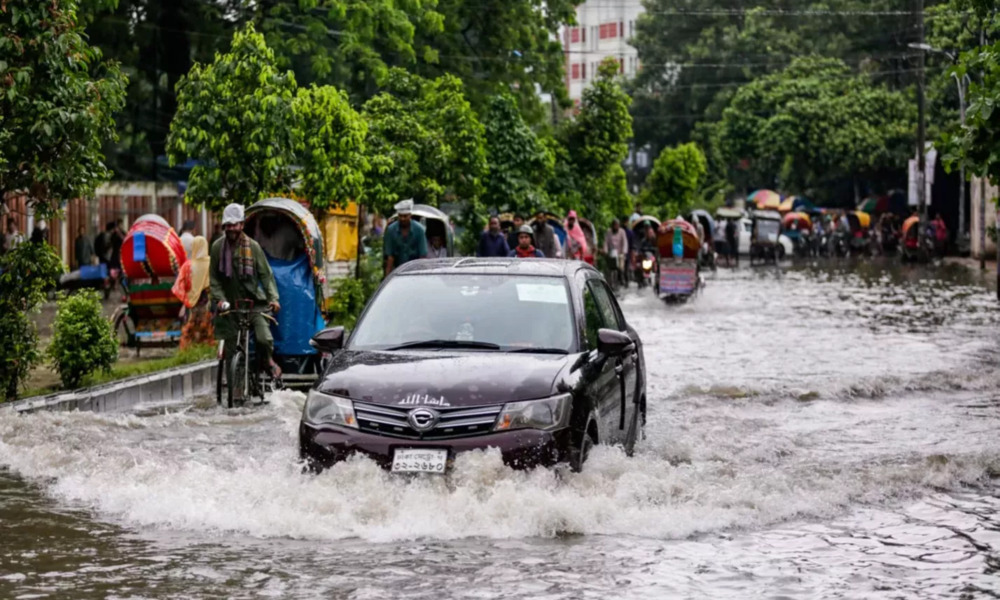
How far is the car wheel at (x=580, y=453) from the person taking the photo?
30.4 feet

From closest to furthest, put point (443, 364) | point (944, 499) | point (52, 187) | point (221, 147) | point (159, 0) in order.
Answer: point (443, 364), point (944, 499), point (52, 187), point (221, 147), point (159, 0)

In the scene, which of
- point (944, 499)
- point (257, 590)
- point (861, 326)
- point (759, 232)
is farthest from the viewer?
point (759, 232)

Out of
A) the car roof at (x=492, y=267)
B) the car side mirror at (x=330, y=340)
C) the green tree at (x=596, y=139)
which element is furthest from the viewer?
the green tree at (x=596, y=139)

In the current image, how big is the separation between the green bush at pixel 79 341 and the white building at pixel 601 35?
11569cm

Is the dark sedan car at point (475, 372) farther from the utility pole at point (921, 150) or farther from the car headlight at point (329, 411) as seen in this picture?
the utility pole at point (921, 150)

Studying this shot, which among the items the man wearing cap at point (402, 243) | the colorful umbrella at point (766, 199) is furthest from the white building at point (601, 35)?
the man wearing cap at point (402, 243)

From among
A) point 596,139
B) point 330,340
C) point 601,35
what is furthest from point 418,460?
point 601,35

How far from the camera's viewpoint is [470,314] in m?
10.4

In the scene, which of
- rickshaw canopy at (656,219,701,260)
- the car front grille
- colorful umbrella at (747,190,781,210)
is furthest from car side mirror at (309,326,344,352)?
colorful umbrella at (747,190,781,210)

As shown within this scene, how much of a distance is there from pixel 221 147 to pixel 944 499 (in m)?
11.6

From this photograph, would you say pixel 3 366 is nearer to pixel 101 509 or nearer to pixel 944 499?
pixel 101 509

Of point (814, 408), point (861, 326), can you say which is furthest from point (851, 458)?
point (861, 326)

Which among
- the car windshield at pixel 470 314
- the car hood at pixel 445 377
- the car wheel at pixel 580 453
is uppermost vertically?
the car windshield at pixel 470 314

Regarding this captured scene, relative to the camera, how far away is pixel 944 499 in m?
10.3
